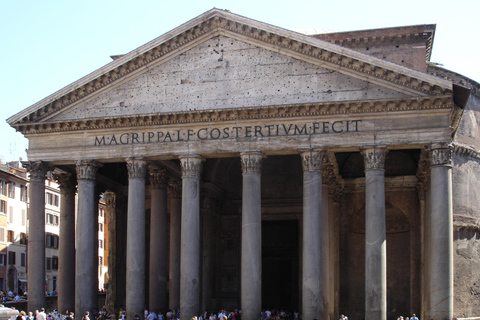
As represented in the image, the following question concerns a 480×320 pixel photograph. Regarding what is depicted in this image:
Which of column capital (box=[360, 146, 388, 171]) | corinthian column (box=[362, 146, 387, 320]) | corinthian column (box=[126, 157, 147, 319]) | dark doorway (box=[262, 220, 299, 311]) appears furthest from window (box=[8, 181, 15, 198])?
column capital (box=[360, 146, 388, 171])

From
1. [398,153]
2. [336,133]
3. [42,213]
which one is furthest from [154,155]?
[398,153]

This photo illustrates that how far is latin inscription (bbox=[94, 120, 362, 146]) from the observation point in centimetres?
2294

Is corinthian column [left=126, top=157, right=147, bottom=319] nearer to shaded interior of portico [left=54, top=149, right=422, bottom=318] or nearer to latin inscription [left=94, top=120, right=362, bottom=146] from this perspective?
latin inscription [left=94, top=120, right=362, bottom=146]

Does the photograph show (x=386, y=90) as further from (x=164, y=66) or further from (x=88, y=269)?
(x=88, y=269)

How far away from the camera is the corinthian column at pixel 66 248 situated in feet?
86.2

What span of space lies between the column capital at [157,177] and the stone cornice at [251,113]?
2619 mm

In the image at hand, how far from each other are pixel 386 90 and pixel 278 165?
9480 mm

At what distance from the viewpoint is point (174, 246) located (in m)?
27.3

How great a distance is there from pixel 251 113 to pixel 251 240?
4.18 m

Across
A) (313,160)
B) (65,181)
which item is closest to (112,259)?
(65,181)

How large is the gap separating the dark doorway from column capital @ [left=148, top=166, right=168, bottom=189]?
6.20 m

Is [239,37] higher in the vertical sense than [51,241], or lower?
higher

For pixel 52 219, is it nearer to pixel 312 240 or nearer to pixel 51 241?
pixel 51 241

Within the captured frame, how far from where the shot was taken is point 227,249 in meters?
31.6
